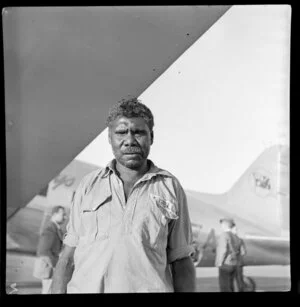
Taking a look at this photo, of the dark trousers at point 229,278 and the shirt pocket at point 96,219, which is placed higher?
the shirt pocket at point 96,219

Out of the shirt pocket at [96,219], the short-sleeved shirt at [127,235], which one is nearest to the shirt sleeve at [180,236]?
the short-sleeved shirt at [127,235]

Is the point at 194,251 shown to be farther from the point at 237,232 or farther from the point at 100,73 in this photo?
the point at 100,73

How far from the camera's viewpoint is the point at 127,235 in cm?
194

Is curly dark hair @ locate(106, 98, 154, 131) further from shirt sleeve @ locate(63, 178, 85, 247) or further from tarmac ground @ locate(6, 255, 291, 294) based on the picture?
tarmac ground @ locate(6, 255, 291, 294)

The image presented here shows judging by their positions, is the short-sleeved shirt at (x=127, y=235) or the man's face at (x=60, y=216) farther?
the man's face at (x=60, y=216)

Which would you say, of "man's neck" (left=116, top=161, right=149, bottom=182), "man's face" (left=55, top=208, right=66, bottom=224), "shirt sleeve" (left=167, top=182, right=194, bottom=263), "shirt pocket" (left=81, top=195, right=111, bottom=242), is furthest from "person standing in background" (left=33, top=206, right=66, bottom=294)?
"shirt sleeve" (left=167, top=182, right=194, bottom=263)

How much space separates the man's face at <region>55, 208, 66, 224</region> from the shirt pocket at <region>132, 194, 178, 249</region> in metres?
0.31

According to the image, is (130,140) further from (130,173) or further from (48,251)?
(48,251)

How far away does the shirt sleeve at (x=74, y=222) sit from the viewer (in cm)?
200

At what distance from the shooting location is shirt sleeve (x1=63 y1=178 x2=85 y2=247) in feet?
6.56

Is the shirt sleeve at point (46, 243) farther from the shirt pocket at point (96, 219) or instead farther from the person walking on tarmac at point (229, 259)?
the person walking on tarmac at point (229, 259)

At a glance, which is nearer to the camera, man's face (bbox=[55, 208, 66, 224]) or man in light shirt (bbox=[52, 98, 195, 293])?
man in light shirt (bbox=[52, 98, 195, 293])

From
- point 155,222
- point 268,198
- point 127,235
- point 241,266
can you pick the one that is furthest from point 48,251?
point 268,198

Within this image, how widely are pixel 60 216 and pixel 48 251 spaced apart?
14 cm
